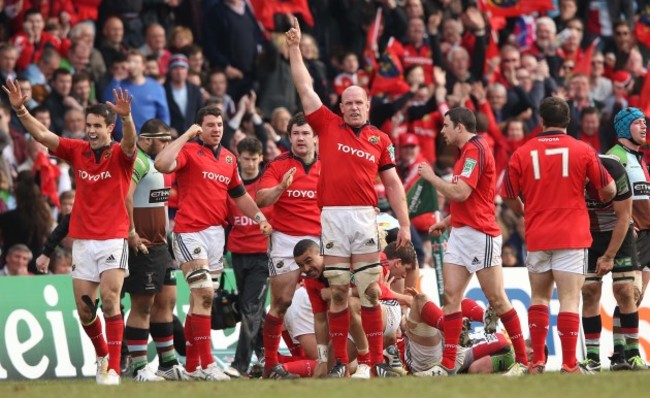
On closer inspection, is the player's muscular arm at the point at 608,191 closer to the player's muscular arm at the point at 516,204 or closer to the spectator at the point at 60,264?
the player's muscular arm at the point at 516,204

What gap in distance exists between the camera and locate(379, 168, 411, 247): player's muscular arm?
14.9m

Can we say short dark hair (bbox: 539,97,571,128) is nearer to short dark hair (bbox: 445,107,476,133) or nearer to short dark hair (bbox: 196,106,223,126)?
short dark hair (bbox: 445,107,476,133)

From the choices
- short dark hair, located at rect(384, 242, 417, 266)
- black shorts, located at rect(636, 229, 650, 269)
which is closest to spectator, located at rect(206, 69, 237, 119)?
short dark hair, located at rect(384, 242, 417, 266)

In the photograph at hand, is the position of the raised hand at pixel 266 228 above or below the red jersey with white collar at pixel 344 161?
below

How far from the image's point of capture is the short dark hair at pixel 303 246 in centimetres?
1585

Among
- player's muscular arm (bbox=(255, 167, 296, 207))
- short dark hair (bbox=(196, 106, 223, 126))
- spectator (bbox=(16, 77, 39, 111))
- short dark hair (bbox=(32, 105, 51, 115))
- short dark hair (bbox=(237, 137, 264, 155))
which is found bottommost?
player's muscular arm (bbox=(255, 167, 296, 207))

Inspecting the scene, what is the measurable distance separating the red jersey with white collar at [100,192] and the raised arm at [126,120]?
0.11m

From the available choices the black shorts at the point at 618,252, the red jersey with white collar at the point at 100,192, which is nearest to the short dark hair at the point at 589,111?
the black shorts at the point at 618,252

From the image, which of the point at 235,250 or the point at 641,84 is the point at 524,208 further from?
the point at 641,84

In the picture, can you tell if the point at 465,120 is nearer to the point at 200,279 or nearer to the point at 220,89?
the point at 200,279

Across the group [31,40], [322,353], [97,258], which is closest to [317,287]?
[322,353]

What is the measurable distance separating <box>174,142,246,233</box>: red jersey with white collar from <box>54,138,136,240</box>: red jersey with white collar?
1070 mm

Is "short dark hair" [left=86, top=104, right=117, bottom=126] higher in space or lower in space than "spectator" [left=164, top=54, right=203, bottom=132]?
lower

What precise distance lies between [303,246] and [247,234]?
2169mm
